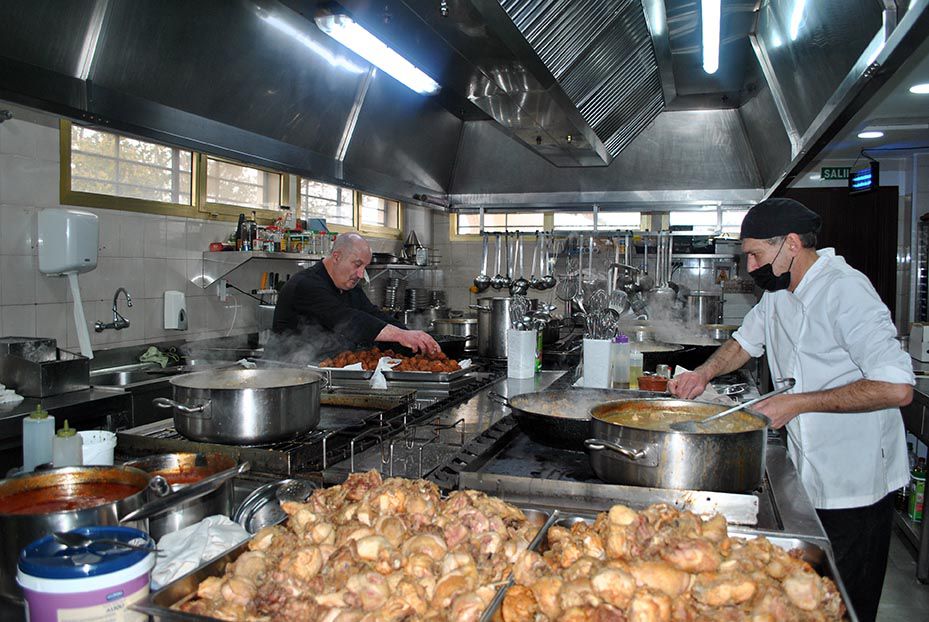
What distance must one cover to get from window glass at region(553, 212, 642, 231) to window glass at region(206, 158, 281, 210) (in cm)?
360

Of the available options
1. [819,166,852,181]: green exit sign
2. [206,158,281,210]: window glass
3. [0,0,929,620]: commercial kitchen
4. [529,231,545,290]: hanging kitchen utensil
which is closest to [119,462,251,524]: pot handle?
[0,0,929,620]: commercial kitchen

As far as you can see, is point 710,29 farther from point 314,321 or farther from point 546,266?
point 546,266

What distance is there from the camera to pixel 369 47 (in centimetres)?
330

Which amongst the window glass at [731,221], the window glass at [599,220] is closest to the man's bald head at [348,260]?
the window glass at [599,220]

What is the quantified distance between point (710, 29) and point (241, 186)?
348 centimetres

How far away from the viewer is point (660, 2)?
3.04 m

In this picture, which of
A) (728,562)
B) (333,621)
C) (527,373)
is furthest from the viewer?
(527,373)

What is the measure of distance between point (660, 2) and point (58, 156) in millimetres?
3192

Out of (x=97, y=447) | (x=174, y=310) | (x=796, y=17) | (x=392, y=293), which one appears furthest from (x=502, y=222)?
(x=97, y=447)

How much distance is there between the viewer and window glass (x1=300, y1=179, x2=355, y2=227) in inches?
232

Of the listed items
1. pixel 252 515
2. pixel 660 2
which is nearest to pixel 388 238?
pixel 660 2

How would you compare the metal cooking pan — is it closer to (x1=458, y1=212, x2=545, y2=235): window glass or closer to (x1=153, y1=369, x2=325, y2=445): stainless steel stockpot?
(x1=153, y1=369, x2=325, y2=445): stainless steel stockpot

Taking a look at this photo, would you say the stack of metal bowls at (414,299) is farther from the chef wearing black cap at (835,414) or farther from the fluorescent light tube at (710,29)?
the chef wearing black cap at (835,414)

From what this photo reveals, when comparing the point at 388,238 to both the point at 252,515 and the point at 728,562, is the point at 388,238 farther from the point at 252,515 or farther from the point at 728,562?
the point at 728,562
